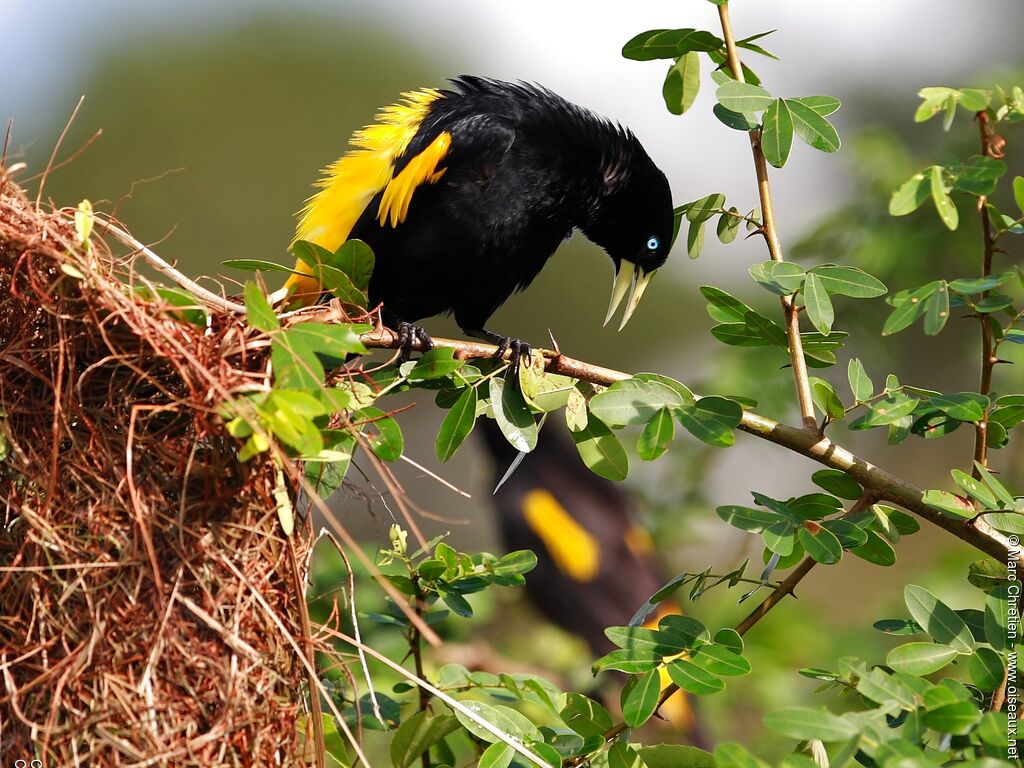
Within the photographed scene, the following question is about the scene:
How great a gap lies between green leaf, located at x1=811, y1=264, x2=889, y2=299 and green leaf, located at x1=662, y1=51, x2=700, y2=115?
39cm

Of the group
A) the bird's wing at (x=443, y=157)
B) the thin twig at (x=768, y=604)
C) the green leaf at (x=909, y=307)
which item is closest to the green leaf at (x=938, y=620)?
the thin twig at (x=768, y=604)

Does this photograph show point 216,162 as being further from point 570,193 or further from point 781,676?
point 781,676

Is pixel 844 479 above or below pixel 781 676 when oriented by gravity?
above

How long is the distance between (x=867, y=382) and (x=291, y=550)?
817 millimetres

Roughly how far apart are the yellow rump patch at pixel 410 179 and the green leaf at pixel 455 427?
1.03m

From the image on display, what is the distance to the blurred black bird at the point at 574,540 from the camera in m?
3.84

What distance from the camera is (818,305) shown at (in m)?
1.35

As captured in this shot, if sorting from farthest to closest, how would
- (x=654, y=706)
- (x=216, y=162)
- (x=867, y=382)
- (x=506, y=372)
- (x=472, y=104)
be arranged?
(x=216, y=162)
(x=472, y=104)
(x=506, y=372)
(x=867, y=382)
(x=654, y=706)

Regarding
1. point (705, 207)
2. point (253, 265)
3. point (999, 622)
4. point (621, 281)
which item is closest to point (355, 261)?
point (253, 265)

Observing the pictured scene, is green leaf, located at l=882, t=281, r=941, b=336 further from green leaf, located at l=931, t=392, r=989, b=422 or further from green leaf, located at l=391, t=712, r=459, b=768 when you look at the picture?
green leaf, located at l=391, t=712, r=459, b=768

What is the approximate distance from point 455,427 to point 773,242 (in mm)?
557

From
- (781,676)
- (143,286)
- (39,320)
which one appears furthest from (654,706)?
(781,676)

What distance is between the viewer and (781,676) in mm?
2713

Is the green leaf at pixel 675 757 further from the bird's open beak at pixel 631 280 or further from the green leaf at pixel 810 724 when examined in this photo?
the bird's open beak at pixel 631 280
